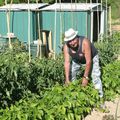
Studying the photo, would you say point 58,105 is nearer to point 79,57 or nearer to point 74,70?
point 79,57

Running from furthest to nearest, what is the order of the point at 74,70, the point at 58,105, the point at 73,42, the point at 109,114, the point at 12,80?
the point at 74,70
the point at 109,114
the point at 73,42
the point at 12,80
the point at 58,105

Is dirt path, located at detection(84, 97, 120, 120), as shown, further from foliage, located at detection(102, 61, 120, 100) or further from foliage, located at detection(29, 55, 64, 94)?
foliage, located at detection(29, 55, 64, 94)

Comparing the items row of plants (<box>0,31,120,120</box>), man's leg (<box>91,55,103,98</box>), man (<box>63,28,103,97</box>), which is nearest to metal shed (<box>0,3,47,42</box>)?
row of plants (<box>0,31,120,120</box>)

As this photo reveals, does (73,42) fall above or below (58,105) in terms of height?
above

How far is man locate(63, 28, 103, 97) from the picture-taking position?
7.62m

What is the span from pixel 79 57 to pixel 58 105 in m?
1.44

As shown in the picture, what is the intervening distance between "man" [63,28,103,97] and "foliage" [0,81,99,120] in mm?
316

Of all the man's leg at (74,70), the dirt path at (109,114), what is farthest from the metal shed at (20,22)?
the dirt path at (109,114)

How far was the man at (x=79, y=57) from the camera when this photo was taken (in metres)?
7.62

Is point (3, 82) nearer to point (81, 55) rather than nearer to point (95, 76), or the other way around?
point (81, 55)

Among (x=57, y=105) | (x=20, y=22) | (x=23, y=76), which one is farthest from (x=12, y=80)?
(x=20, y=22)

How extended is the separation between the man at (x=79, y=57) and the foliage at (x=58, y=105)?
1.04ft

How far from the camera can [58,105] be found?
22.9 ft

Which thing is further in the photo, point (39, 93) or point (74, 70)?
point (74, 70)
